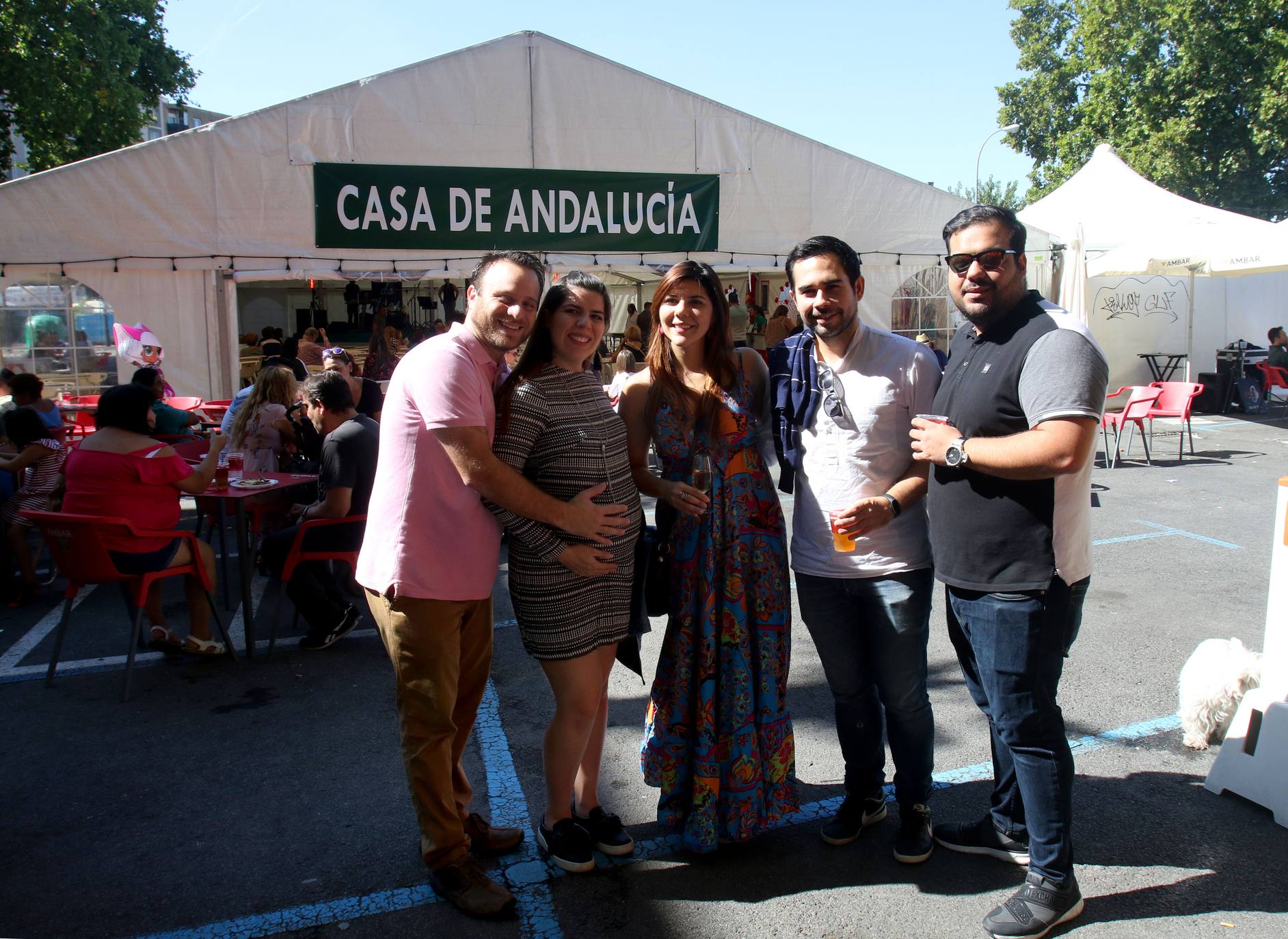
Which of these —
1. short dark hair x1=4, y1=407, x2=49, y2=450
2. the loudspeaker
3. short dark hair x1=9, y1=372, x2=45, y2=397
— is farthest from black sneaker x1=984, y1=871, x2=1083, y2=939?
the loudspeaker

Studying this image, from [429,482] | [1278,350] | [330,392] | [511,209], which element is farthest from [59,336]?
[1278,350]

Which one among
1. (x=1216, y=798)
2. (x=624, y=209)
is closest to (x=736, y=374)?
(x=1216, y=798)

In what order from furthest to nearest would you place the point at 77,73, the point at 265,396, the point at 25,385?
the point at 77,73, the point at 25,385, the point at 265,396

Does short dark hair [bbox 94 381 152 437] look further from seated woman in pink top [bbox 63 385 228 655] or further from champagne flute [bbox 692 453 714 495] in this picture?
champagne flute [bbox 692 453 714 495]

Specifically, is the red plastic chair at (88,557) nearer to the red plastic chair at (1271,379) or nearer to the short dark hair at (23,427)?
the short dark hair at (23,427)

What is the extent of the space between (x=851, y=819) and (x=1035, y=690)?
84 cm

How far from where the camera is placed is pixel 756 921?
2.50 m

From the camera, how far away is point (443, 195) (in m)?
11.5

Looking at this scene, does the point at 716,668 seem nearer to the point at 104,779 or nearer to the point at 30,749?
the point at 104,779

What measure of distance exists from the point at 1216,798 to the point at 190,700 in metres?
4.26

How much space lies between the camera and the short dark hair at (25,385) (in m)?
6.71

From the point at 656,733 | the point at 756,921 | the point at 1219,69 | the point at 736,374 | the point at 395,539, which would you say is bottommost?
the point at 756,921

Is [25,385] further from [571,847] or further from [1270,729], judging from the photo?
[1270,729]

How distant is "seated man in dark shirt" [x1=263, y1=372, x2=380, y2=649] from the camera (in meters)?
4.77
